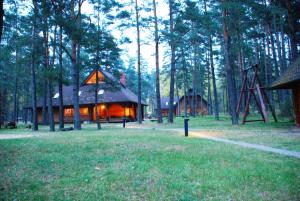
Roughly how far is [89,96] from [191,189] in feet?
121

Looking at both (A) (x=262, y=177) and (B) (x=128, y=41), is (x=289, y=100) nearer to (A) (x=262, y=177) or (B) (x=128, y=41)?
(B) (x=128, y=41)

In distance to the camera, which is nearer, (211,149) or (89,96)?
(211,149)

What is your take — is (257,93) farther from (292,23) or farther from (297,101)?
(292,23)

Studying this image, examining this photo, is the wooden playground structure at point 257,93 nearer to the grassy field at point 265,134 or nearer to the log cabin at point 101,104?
the grassy field at point 265,134

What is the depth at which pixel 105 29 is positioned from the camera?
23688 millimetres

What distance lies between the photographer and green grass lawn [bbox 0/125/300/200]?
15.5ft

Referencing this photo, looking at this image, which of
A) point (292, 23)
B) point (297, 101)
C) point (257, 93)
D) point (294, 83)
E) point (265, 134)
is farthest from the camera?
point (257, 93)

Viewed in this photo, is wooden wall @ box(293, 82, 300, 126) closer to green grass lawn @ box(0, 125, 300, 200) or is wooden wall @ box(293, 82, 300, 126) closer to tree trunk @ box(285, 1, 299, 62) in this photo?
tree trunk @ box(285, 1, 299, 62)

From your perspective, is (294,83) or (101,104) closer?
(294,83)

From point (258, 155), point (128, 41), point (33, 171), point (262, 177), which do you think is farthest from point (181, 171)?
point (128, 41)

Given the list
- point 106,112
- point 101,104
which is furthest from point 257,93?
point 101,104

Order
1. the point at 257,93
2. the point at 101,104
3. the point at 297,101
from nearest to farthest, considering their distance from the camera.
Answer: the point at 297,101 → the point at 257,93 → the point at 101,104

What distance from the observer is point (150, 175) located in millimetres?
5895

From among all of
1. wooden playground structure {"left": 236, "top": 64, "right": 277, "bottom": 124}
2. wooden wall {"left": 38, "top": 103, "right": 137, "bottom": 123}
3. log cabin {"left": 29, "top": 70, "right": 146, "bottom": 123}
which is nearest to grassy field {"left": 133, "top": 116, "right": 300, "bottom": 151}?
wooden playground structure {"left": 236, "top": 64, "right": 277, "bottom": 124}
